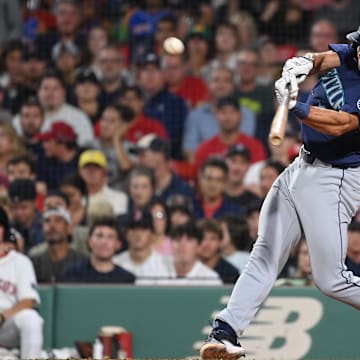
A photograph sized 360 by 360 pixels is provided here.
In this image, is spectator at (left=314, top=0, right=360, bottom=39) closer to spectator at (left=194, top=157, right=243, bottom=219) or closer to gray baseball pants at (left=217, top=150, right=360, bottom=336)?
spectator at (left=194, top=157, right=243, bottom=219)

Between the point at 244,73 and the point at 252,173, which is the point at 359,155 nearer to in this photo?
the point at 252,173

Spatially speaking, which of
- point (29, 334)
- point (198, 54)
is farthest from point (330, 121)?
point (198, 54)

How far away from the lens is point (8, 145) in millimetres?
8773

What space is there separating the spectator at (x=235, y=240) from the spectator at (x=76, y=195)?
1.02 metres

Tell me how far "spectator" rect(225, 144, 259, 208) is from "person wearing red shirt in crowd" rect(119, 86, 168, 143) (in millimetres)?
719

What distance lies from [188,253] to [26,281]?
3.83ft

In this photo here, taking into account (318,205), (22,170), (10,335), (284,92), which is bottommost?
(10,335)

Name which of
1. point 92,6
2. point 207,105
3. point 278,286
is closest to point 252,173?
point 207,105

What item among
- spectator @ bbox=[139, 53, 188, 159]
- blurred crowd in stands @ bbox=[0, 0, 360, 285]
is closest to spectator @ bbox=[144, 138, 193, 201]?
blurred crowd in stands @ bbox=[0, 0, 360, 285]

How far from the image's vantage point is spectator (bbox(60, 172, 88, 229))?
7.99 m

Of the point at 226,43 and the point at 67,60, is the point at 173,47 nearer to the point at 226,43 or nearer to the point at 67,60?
the point at 226,43

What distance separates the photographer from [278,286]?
6973 millimetres

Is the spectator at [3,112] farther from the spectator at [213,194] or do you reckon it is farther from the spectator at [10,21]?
the spectator at [213,194]

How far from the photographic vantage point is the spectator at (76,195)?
7.99 meters
